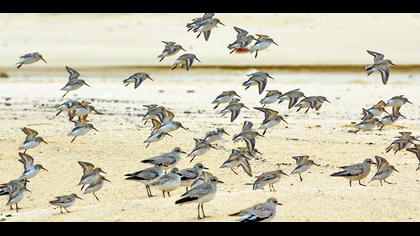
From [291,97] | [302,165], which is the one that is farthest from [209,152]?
[302,165]

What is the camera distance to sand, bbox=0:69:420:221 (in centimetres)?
1109

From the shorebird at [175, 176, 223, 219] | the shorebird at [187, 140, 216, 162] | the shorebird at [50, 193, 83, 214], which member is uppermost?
the shorebird at [187, 140, 216, 162]

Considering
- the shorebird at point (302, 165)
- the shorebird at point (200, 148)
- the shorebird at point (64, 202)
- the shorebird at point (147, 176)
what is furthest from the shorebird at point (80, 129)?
the shorebird at point (64, 202)

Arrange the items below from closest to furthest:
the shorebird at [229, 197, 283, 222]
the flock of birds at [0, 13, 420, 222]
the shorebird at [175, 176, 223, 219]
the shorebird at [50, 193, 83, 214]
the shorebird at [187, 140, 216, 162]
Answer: the shorebird at [229, 197, 283, 222] < the shorebird at [175, 176, 223, 219] < the flock of birds at [0, 13, 420, 222] < the shorebird at [50, 193, 83, 214] < the shorebird at [187, 140, 216, 162]

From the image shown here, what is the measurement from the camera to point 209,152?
49.9 feet

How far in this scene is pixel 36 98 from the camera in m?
22.0

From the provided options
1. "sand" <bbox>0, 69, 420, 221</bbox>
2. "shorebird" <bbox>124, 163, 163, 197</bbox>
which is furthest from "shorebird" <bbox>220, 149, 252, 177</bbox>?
"shorebird" <bbox>124, 163, 163, 197</bbox>

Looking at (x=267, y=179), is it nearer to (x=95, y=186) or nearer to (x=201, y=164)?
(x=201, y=164)

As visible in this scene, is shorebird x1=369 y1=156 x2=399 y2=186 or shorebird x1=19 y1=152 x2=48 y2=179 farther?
shorebird x1=19 y1=152 x2=48 y2=179

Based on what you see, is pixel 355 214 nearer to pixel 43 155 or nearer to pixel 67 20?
pixel 43 155

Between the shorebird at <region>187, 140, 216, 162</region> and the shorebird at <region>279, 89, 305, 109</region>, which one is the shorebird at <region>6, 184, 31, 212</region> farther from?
the shorebird at <region>279, 89, 305, 109</region>

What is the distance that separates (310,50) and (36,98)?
37.6 feet

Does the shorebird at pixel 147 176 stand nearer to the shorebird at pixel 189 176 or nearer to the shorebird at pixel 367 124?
the shorebird at pixel 189 176
